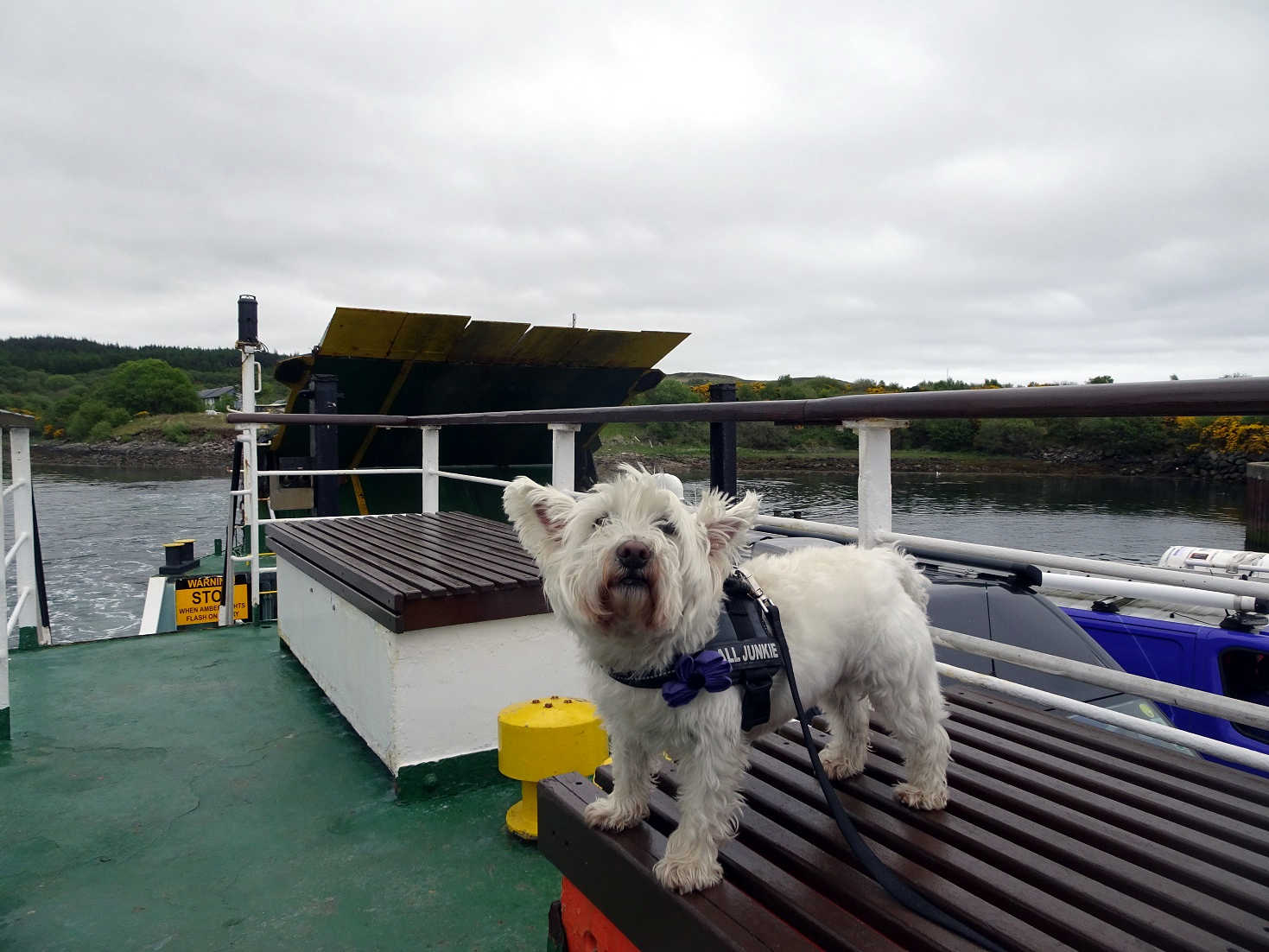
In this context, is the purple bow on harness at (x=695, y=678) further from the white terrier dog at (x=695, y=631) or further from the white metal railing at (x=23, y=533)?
the white metal railing at (x=23, y=533)

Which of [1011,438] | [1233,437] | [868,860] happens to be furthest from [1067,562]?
[1011,438]

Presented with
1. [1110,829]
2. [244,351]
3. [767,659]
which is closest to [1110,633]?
[1110,829]

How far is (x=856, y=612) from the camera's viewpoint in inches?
69.3

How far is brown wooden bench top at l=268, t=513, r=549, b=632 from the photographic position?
9.80 feet

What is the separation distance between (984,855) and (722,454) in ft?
6.95

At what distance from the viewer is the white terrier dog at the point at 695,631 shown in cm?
148

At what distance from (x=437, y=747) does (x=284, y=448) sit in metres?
15.7

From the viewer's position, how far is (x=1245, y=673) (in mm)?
7328

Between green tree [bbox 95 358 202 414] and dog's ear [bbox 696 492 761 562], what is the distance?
63.5 metres

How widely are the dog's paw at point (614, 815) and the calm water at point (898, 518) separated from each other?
11195 millimetres

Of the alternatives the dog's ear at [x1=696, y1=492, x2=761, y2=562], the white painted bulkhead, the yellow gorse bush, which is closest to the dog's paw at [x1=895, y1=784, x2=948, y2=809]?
the dog's ear at [x1=696, y1=492, x2=761, y2=562]

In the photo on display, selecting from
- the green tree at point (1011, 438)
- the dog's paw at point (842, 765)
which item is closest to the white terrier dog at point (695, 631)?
the dog's paw at point (842, 765)

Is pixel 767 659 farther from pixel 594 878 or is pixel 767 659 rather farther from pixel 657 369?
pixel 657 369

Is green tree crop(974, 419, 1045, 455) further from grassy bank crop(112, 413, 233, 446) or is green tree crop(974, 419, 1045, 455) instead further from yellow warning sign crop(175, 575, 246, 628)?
grassy bank crop(112, 413, 233, 446)
